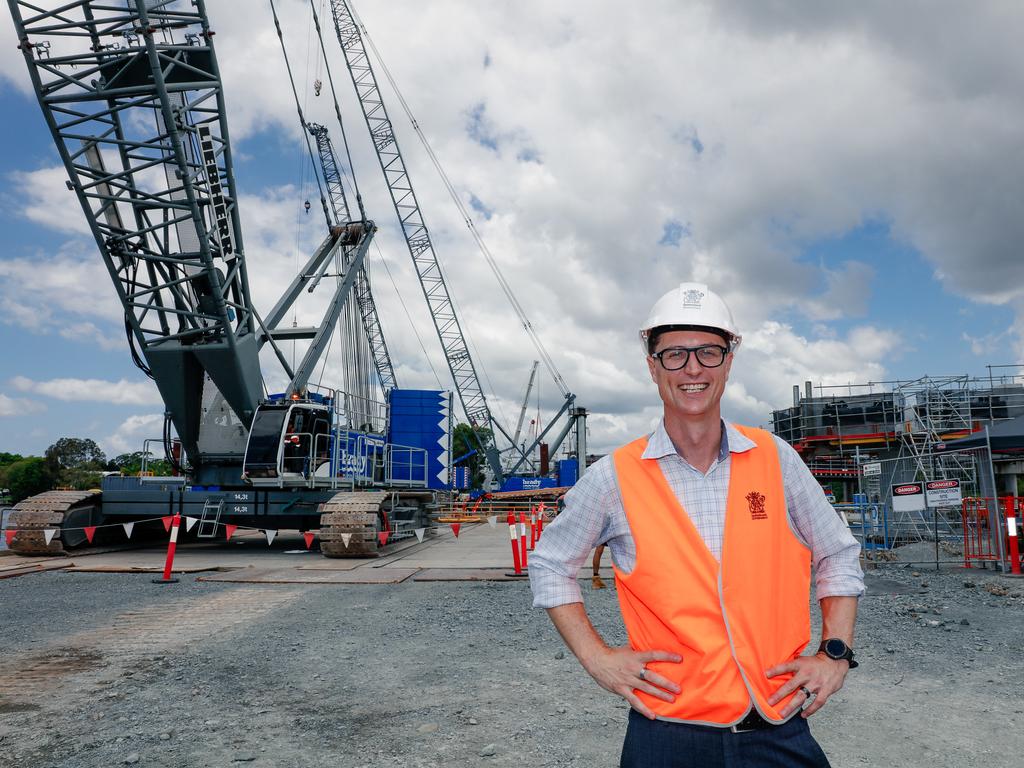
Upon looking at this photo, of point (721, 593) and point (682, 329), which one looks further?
point (682, 329)

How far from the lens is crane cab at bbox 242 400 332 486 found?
15500 mm

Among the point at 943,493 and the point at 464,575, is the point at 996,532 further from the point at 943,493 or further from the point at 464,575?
the point at 464,575

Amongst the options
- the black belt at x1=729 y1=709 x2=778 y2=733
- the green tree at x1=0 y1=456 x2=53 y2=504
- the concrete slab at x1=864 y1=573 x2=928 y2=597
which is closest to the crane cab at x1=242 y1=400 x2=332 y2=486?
the concrete slab at x1=864 y1=573 x2=928 y2=597

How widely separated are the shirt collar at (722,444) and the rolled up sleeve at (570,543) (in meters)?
0.15

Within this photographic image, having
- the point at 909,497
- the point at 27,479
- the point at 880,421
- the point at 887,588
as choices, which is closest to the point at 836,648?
the point at 887,588

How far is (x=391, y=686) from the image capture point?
214 inches

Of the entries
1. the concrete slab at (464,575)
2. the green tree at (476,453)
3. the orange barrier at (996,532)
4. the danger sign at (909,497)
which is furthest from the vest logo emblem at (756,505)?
the green tree at (476,453)

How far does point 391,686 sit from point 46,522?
497 inches

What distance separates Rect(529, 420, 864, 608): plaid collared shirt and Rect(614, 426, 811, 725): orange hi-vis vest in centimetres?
4

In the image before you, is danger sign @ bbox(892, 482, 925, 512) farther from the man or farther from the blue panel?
the blue panel

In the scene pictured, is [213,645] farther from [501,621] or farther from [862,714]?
[862,714]

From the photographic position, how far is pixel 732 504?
2.08 m

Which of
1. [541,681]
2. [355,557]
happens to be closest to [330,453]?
[355,557]

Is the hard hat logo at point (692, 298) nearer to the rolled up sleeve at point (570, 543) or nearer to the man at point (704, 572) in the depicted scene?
the man at point (704, 572)
